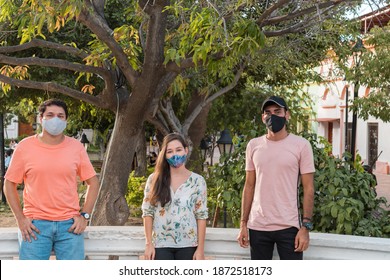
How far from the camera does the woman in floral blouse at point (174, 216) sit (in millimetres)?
4582

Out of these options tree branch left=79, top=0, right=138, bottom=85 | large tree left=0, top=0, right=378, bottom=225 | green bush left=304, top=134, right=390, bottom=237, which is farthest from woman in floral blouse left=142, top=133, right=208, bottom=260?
tree branch left=79, top=0, right=138, bottom=85

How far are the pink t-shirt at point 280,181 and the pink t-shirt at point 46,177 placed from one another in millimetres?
1213

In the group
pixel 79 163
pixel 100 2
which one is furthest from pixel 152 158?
pixel 79 163

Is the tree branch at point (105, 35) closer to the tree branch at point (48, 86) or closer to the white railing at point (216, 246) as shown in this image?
the tree branch at point (48, 86)

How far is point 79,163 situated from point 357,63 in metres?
15.3

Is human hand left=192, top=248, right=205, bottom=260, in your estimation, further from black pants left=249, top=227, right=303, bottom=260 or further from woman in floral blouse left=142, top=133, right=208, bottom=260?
black pants left=249, top=227, right=303, bottom=260

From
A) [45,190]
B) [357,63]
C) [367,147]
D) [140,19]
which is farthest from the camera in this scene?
[367,147]

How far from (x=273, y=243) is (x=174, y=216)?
68 centimetres

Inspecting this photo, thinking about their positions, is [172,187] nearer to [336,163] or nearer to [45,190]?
[45,190]

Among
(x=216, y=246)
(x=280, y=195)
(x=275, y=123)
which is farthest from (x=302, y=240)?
(x=275, y=123)

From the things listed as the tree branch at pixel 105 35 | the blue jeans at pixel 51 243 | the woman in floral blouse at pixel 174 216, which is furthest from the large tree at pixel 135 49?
the blue jeans at pixel 51 243

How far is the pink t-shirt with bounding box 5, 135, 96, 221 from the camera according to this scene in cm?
451

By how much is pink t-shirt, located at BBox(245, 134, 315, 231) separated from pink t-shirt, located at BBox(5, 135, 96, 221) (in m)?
1.21

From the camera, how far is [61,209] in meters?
4.55
